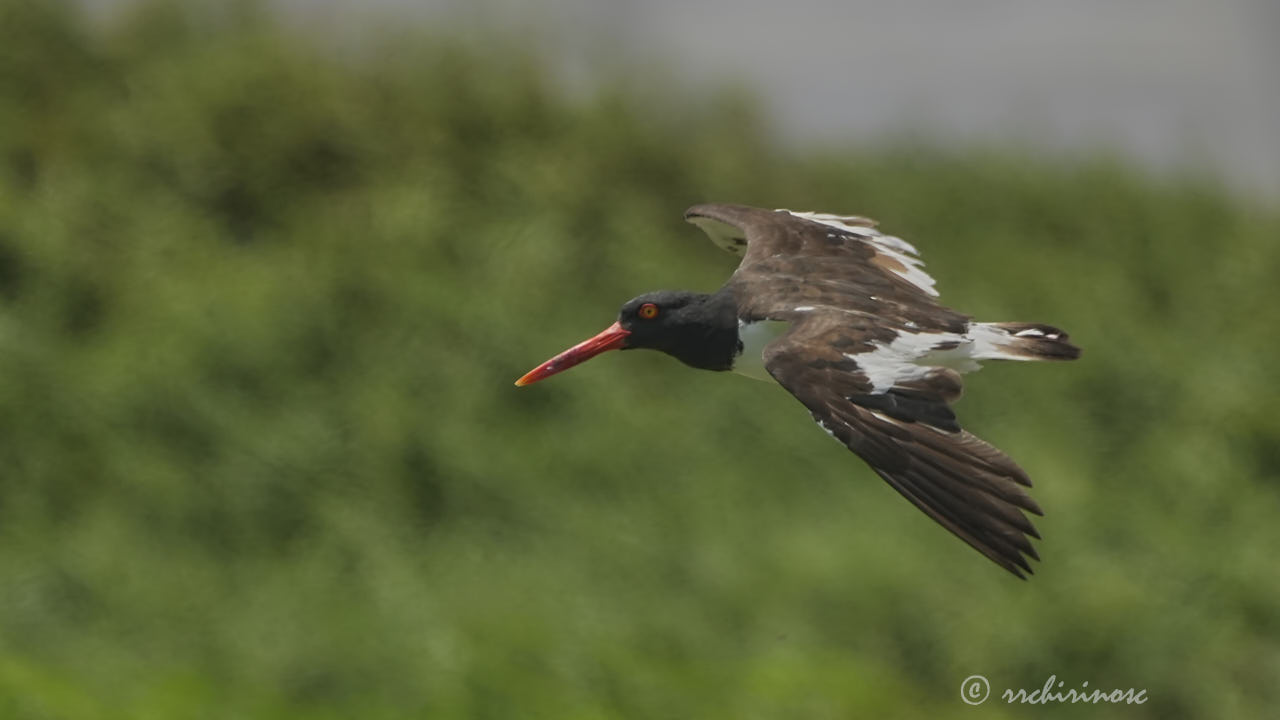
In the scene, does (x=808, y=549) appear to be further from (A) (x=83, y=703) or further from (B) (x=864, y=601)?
(A) (x=83, y=703)

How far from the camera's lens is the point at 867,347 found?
550 cm

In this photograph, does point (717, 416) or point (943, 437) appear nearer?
point (943, 437)

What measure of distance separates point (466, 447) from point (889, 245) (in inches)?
320

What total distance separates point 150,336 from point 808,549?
6963mm

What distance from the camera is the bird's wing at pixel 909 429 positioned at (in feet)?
15.3

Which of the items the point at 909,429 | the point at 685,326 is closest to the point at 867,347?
the point at 909,429

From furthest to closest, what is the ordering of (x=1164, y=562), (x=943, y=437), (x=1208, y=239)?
(x=1208, y=239) → (x=1164, y=562) → (x=943, y=437)

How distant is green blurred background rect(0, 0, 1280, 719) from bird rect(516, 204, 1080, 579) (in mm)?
5349

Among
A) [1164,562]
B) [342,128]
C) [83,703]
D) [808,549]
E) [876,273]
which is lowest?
[1164,562]

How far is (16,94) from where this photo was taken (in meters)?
18.1

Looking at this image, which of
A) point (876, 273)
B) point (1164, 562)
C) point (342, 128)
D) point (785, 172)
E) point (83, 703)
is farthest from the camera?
point (785, 172)

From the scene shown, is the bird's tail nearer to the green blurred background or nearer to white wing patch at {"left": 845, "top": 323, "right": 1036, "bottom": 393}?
white wing patch at {"left": 845, "top": 323, "right": 1036, "bottom": 393}

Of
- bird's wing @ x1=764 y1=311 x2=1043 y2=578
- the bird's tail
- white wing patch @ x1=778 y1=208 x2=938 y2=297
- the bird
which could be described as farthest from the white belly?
white wing patch @ x1=778 y1=208 x2=938 y2=297

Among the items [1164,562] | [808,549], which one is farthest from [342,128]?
[1164,562]
